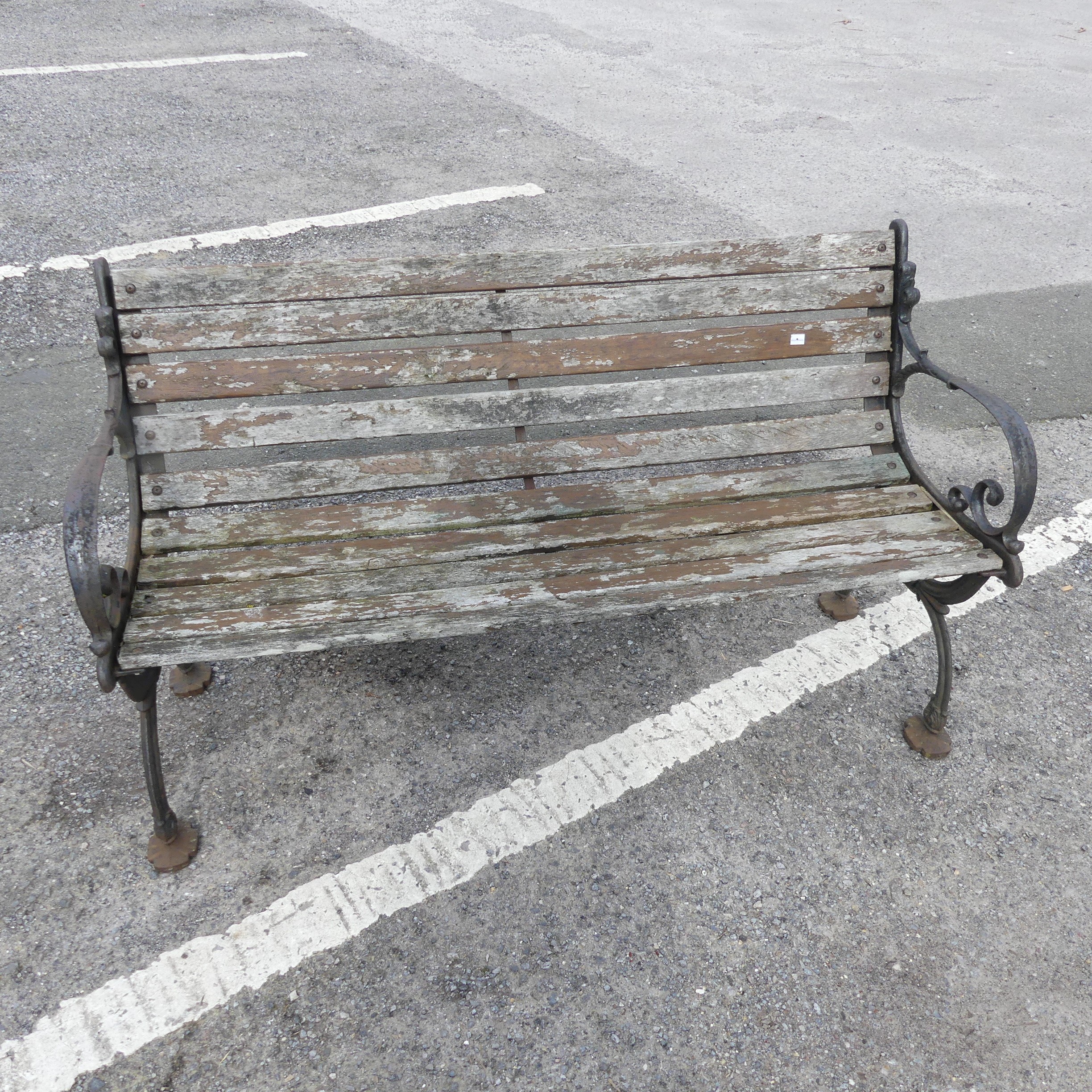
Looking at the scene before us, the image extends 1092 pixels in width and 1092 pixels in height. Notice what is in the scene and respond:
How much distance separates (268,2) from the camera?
10859 mm

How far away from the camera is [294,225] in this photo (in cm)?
591

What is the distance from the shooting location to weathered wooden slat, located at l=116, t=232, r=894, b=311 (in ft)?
8.84

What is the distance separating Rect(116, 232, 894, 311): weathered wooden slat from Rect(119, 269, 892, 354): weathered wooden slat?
0.03 m

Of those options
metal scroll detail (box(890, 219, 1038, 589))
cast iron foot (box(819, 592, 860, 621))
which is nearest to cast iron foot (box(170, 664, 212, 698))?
cast iron foot (box(819, 592, 860, 621))

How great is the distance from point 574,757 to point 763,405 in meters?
1.27

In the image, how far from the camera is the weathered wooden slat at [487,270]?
2.69 meters

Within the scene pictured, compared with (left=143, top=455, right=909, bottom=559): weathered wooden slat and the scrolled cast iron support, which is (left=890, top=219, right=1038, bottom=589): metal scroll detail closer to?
the scrolled cast iron support

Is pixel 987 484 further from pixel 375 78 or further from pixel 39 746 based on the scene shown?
pixel 375 78

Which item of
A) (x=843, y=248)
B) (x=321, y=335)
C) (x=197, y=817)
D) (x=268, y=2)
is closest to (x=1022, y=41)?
(x=268, y=2)

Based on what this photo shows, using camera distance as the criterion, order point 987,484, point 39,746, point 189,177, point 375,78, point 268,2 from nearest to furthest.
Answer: point 987,484 → point 39,746 → point 189,177 → point 375,78 → point 268,2

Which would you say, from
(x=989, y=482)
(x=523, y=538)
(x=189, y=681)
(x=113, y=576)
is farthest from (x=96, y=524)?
(x=989, y=482)

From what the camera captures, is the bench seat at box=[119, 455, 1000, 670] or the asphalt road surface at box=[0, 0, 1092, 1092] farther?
the bench seat at box=[119, 455, 1000, 670]

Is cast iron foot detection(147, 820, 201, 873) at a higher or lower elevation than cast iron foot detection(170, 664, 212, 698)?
lower

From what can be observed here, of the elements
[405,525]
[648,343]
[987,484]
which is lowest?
[405,525]
